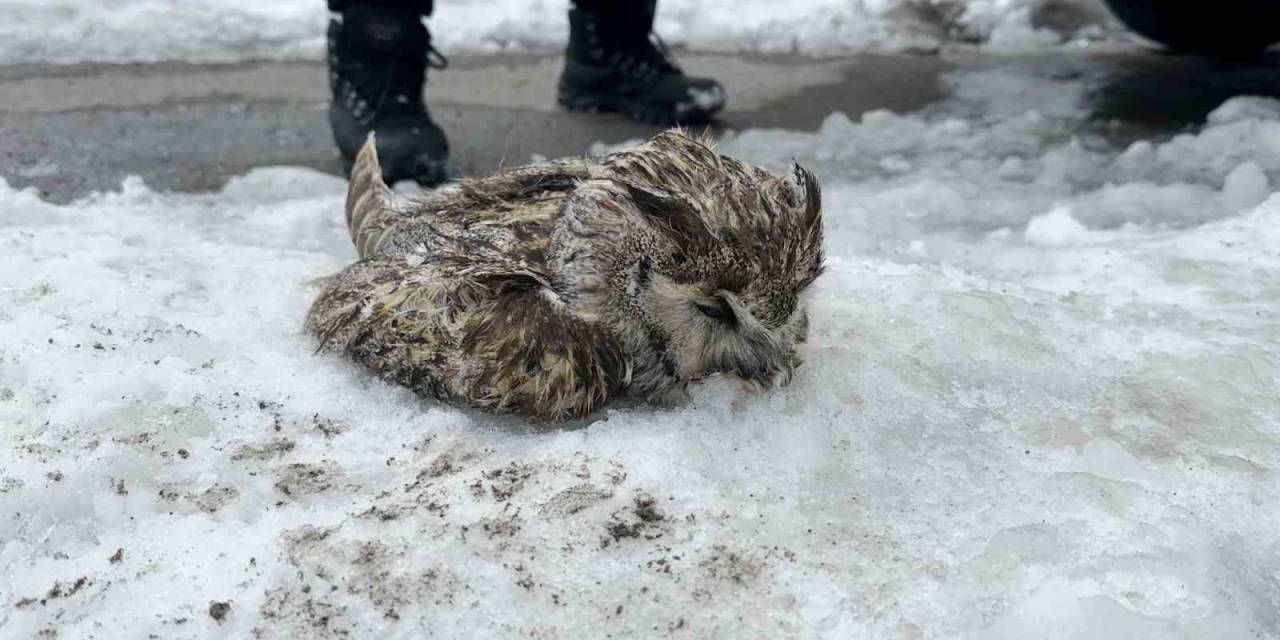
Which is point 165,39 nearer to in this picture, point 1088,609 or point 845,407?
point 845,407

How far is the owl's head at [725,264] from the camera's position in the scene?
7.96ft

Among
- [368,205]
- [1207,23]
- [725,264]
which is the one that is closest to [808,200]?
[725,264]

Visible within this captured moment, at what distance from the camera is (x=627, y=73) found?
5785mm

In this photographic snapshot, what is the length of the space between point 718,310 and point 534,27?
5.52 meters

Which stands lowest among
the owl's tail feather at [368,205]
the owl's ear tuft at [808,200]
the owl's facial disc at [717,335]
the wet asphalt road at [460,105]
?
the wet asphalt road at [460,105]

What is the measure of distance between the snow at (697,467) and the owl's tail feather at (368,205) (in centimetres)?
25

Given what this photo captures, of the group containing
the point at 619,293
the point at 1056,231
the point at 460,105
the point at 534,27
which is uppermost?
the point at 619,293

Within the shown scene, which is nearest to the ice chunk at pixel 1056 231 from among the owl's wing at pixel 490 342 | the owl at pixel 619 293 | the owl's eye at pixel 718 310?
the owl at pixel 619 293

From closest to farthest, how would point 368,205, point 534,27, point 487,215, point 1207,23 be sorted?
point 487,215
point 368,205
point 1207,23
point 534,27

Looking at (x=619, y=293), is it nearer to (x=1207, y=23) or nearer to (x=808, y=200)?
(x=808, y=200)

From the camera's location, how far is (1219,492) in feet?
7.58

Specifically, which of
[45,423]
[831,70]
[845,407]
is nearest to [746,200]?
[845,407]

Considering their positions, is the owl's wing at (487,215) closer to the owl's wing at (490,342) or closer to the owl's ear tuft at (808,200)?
the owl's wing at (490,342)

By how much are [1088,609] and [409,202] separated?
214cm
